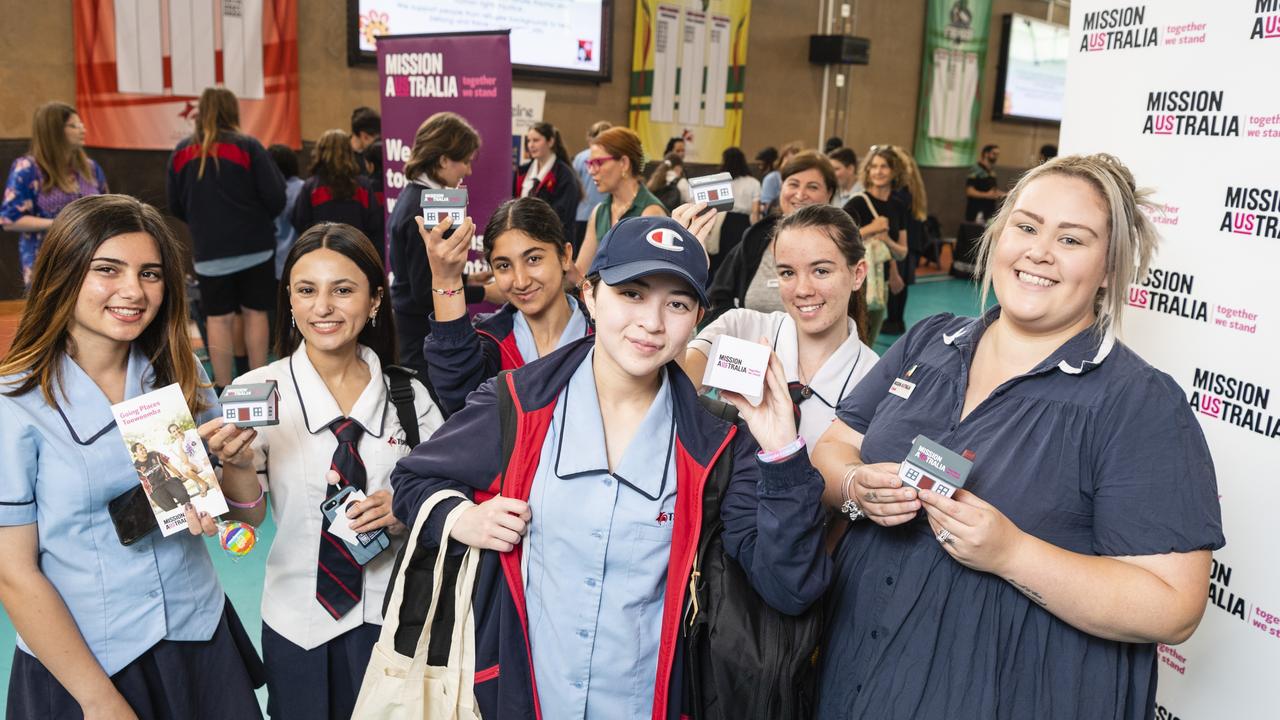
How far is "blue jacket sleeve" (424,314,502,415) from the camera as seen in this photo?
2.35 meters

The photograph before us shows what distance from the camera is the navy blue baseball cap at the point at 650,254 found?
151 centimetres

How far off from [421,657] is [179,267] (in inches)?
39.7

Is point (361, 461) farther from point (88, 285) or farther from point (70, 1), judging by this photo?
point (70, 1)

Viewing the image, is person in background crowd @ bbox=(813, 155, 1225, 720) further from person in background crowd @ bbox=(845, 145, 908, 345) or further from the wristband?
person in background crowd @ bbox=(845, 145, 908, 345)

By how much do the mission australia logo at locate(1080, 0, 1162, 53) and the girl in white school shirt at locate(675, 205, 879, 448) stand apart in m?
0.99

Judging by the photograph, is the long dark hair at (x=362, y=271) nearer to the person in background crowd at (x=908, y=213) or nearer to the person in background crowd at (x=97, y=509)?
the person in background crowd at (x=97, y=509)

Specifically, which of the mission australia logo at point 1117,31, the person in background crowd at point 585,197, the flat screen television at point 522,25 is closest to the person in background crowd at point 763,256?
the mission australia logo at point 1117,31

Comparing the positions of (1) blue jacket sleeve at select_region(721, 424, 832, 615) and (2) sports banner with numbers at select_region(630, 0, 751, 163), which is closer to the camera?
(1) blue jacket sleeve at select_region(721, 424, 832, 615)

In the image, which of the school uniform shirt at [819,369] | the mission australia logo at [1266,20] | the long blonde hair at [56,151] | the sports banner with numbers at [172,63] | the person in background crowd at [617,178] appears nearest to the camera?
the mission australia logo at [1266,20]

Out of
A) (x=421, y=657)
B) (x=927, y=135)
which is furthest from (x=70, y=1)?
(x=927, y=135)

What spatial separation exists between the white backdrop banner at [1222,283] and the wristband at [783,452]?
1.46m

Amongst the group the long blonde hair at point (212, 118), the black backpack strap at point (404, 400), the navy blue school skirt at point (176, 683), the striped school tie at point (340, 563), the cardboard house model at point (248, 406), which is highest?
the long blonde hair at point (212, 118)

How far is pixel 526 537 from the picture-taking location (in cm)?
159

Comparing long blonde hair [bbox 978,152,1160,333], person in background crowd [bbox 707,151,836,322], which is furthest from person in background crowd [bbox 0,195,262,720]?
person in background crowd [bbox 707,151,836,322]
